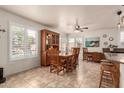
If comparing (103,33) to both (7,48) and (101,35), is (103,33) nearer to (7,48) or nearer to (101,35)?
(101,35)

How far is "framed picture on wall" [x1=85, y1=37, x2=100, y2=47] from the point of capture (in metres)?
8.53

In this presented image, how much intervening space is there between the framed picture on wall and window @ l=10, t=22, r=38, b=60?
4.64 meters

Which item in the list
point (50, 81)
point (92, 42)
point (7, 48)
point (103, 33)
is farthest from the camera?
point (92, 42)

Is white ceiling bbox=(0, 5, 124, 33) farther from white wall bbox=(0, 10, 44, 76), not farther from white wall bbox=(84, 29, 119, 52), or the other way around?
white wall bbox=(84, 29, 119, 52)

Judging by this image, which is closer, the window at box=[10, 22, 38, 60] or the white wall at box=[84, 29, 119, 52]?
the window at box=[10, 22, 38, 60]

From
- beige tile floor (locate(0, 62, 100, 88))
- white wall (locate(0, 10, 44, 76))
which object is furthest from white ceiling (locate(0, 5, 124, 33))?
beige tile floor (locate(0, 62, 100, 88))

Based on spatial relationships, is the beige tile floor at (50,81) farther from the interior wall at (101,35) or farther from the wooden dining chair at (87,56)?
the interior wall at (101,35)

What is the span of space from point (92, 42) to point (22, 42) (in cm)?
566

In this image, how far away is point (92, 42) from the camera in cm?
877

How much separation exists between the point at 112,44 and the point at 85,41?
6.90ft

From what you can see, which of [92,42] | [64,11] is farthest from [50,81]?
[92,42]
